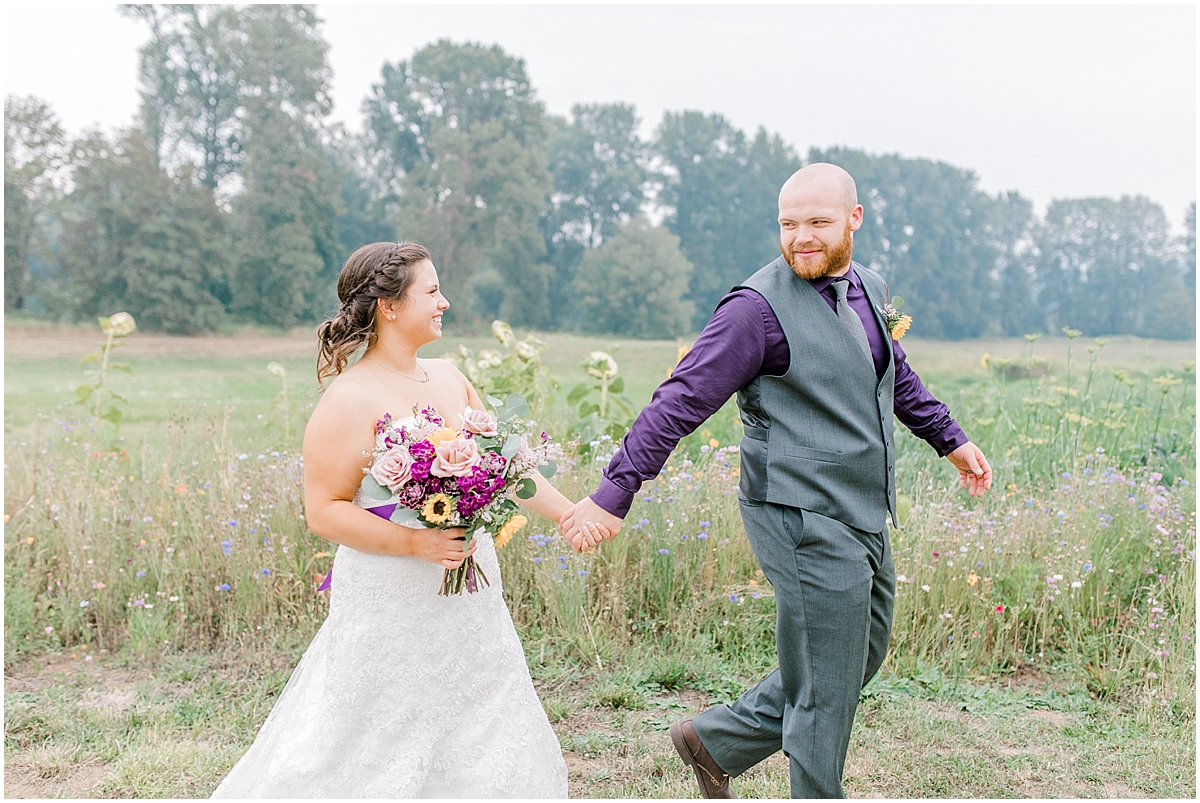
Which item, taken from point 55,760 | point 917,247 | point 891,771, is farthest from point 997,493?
point 917,247

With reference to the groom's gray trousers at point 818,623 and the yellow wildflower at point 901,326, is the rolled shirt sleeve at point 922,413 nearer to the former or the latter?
the yellow wildflower at point 901,326

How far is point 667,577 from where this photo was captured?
383 centimetres

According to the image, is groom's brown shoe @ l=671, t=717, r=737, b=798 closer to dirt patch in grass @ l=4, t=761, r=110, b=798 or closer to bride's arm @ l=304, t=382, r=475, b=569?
bride's arm @ l=304, t=382, r=475, b=569

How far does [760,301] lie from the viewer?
7.12 feet

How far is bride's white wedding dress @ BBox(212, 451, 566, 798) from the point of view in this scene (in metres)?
2.16

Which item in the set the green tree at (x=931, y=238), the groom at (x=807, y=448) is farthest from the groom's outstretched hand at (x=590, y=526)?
the green tree at (x=931, y=238)

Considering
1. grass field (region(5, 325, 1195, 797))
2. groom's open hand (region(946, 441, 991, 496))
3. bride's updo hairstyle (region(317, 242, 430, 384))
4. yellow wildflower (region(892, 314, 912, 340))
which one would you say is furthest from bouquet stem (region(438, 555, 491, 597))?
groom's open hand (region(946, 441, 991, 496))

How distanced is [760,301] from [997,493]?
3.31 meters

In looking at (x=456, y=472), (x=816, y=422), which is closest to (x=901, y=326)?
(x=816, y=422)

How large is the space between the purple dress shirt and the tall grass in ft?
4.75

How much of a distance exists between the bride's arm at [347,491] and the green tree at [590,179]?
876cm

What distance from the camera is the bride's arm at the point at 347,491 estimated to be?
2072 mm

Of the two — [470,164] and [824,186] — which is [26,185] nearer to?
[470,164]

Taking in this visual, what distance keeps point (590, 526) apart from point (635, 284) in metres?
8.48
